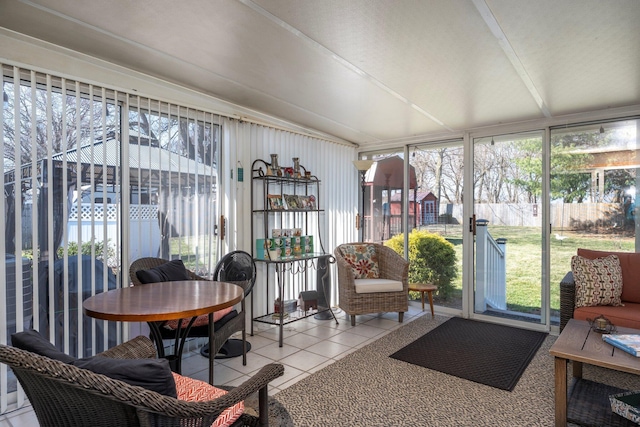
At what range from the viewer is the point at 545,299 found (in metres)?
4.11

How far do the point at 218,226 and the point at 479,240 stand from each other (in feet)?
10.5

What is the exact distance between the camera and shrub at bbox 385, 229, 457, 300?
482 centimetres

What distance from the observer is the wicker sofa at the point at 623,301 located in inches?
113

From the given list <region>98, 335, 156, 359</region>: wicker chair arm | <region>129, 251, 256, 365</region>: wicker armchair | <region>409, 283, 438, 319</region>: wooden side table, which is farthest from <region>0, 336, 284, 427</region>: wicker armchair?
<region>409, 283, 438, 319</region>: wooden side table

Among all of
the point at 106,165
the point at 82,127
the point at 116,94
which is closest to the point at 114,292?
the point at 106,165

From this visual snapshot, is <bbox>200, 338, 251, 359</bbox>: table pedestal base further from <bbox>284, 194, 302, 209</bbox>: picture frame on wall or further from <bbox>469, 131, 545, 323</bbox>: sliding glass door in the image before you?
<bbox>469, 131, 545, 323</bbox>: sliding glass door

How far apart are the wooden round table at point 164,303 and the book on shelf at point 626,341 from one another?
2.28 m

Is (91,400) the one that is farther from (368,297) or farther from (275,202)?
(368,297)

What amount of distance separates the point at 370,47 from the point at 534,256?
129 inches

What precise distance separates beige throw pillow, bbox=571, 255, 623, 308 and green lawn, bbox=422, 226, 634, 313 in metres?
0.64

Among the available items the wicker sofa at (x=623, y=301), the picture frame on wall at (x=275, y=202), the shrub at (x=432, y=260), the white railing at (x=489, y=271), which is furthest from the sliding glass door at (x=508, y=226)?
the picture frame on wall at (x=275, y=202)

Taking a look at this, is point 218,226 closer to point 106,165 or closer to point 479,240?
point 106,165

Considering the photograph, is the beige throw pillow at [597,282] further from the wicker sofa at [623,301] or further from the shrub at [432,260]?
the shrub at [432,260]

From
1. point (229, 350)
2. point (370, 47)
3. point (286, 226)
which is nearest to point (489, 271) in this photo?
point (286, 226)
